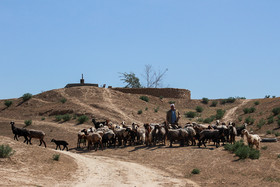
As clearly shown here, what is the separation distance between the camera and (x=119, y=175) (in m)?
14.8

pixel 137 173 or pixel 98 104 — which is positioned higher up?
pixel 98 104

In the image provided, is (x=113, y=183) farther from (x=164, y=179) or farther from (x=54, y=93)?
(x=54, y=93)

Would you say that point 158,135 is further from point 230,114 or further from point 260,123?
point 230,114

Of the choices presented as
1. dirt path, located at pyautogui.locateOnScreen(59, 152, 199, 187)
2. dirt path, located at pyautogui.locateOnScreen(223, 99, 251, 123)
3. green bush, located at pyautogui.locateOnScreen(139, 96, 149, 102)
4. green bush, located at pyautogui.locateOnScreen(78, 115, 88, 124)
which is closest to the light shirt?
dirt path, located at pyautogui.locateOnScreen(59, 152, 199, 187)

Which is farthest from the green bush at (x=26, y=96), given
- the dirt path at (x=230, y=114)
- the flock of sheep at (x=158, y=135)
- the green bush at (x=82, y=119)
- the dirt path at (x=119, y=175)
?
the dirt path at (x=119, y=175)

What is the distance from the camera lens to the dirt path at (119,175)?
44.1 feet

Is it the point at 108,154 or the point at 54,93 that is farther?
the point at 54,93

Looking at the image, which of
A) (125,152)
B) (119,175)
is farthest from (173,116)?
(119,175)

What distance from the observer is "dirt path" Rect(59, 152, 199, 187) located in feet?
44.1

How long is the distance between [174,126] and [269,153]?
5840mm

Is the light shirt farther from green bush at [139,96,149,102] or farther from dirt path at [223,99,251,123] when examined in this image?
green bush at [139,96,149,102]

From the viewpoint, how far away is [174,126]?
2359cm

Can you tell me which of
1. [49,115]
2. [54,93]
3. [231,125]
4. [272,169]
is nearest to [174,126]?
[231,125]

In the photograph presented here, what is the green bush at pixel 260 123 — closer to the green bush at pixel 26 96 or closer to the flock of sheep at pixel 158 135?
the flock of sheep at pixel 158 135
